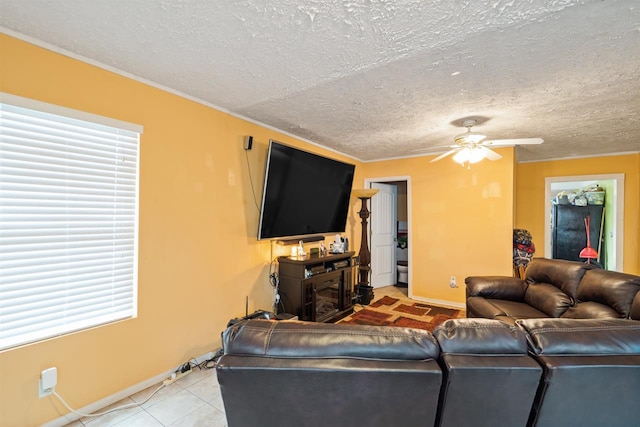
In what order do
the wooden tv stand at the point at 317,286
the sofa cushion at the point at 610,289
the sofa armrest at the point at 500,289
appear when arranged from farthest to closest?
the wooden tv stand at the point at 317,286 → the sofa armrest at the point at 500,289 → the sofa cushion at the point at 610,289

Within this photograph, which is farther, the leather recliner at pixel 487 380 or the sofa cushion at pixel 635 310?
the sofa cushion at pixel 635 310

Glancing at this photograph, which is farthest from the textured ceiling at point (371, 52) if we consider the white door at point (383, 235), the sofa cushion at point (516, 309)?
the white door at point (383, 235)

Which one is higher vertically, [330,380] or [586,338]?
[586,338]

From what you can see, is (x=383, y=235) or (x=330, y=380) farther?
(x=383, y=235)

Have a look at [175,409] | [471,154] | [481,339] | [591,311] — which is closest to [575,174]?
[471,154]

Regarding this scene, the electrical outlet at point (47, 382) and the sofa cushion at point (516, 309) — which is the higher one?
the sofa cushion at point (516, 309)

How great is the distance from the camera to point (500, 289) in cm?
294

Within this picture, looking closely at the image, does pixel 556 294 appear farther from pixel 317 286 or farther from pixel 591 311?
pixel 317 286

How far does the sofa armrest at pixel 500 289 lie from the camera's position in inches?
115

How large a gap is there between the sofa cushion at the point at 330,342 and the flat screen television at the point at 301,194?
6.18ft

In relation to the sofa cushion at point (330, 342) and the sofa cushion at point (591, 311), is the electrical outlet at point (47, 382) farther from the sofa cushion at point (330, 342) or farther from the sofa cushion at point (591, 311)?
the sofa cushion at point (591, 311)

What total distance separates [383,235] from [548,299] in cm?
297

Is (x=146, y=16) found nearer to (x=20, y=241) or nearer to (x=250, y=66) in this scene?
(x=250, y=66)

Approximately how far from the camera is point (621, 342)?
103cm
